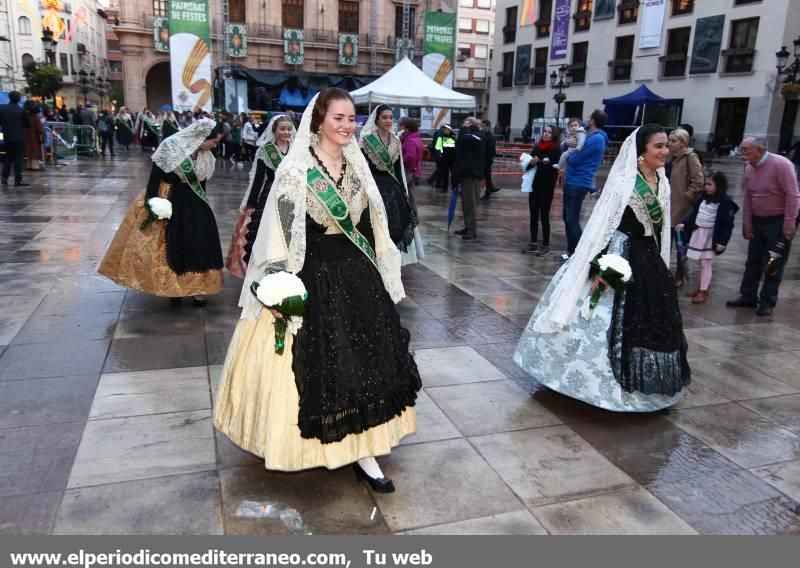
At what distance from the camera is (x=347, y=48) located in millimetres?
38094

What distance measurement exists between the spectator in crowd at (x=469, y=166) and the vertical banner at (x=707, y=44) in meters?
26.7

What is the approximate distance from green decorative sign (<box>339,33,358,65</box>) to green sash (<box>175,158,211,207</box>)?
114ft

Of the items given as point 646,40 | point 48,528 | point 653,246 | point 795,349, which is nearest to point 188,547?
point 48,528

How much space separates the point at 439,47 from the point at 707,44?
1390 cm

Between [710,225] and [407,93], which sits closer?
[710,225]

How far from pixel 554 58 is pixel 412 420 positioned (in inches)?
1574

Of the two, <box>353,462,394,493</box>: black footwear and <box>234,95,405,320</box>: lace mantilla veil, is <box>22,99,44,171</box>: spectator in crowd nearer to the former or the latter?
<box>234,95,405,320</box>: lace mantilla veil

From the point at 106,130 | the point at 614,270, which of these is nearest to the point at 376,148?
the point at 614,270

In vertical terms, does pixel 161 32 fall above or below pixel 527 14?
below

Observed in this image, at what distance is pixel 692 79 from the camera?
104ft

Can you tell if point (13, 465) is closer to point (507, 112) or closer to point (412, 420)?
point (412, 420)

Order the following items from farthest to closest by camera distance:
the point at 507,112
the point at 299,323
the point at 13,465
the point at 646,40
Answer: the point at 507,112
the point at 646,40
the point at 13,465
the point at 299,323

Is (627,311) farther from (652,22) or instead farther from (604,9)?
(604,9)

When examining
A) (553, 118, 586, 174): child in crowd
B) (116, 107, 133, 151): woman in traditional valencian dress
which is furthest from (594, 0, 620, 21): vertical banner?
(553, 118, 586, 174): child in crowd
